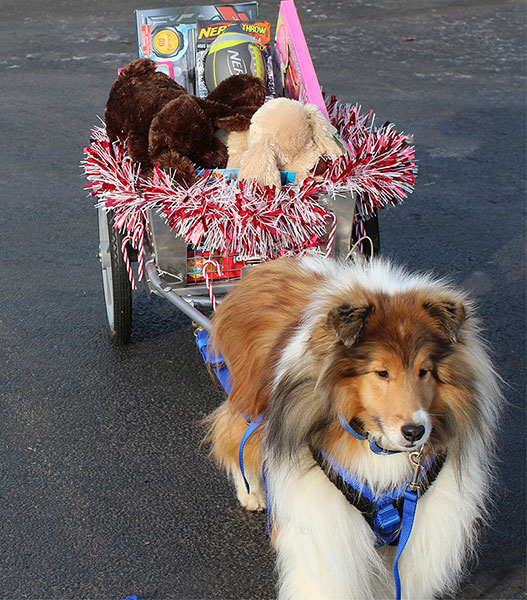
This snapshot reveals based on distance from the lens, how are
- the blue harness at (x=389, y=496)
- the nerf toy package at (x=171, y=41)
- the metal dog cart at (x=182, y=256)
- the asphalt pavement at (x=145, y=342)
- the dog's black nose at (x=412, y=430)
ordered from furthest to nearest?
the nerf toy package at (x=171, y=41) < the metal dog cart at (x=182, y=256) < the asphalt pavement at (x=145, y=342) < the blue harness at (x=389, y=496) < the dog's black nose at (x=412, y=430)

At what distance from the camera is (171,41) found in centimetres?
→ 418

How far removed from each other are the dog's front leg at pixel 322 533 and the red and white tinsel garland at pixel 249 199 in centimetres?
101

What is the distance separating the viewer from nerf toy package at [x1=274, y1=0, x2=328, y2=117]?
11.0ft

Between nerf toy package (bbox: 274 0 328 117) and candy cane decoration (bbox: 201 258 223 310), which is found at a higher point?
nerf toy package (bbox: 274 0 328 117)

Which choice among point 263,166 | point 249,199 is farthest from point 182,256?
point 263,166

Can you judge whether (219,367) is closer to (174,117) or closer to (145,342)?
(174,117)

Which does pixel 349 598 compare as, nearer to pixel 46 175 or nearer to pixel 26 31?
pixel 46 175

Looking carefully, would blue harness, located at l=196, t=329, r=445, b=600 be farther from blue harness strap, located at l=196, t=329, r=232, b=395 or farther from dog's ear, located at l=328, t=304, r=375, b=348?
blue harness strap, located at l=196, t=329, r=232, b=395

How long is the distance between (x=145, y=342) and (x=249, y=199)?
59.8 inches

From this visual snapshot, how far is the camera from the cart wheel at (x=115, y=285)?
3.49m

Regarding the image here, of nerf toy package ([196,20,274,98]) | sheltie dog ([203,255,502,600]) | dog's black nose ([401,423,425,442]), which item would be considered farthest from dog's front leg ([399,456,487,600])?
nerf toy package ([196,20,274,98])

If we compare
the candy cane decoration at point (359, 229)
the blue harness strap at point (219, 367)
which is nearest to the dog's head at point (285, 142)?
the candy cane decoration at point (359, 229)

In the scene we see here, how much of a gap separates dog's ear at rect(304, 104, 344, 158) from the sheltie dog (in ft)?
2.21

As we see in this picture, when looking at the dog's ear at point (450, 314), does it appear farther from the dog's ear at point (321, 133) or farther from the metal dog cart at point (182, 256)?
the dog's ear at point (321, 133)
